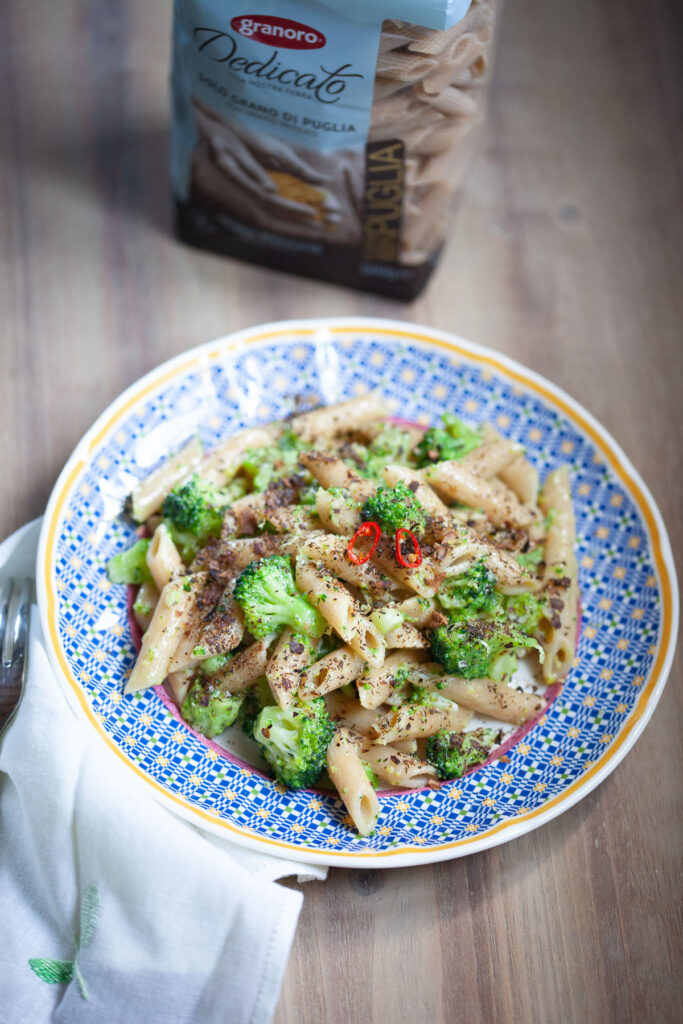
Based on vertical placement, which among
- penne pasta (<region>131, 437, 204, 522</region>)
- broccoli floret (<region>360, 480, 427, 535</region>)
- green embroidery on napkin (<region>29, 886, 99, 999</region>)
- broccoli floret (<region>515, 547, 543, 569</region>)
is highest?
broccoli floret (<region>360, 480, 427, 535</region>)

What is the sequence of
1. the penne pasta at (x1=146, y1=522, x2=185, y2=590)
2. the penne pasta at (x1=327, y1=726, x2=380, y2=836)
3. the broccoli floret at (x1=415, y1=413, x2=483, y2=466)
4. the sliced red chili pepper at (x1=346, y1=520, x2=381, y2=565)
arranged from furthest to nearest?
the broccoli floret at (x1=415, y1=413, x2=483, y2=466)
the penne pasta at (x1=146, y1=522, x2=185, y2=590)
the sliced red chili pepper at (x1=346, y1=520, x2=381, y2=565)
the penne pasta at (x1=327, y1=726, x2=380, y2=836)

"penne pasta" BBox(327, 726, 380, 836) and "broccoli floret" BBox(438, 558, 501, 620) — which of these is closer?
"penne pasta" BBox(327, 726, 380, 836)

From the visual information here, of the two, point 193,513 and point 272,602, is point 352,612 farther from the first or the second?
point 193,513

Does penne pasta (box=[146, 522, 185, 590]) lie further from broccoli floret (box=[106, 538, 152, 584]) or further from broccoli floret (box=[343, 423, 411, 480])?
broccoli floret (box=[343, 423, 411, 480])

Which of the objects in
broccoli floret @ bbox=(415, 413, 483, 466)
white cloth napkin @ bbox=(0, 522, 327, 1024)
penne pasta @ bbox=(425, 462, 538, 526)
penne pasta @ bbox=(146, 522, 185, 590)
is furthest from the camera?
broccoli floret @ bbox=(415, 413, 483, 466)

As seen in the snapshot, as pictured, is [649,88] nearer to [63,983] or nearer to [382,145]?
[382,145]

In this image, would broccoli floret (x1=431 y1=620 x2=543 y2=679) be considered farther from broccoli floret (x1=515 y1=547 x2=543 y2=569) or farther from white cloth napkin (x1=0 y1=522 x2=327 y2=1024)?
white cloth napkin (x1=0 y1=522 x2=327 y2=1024)

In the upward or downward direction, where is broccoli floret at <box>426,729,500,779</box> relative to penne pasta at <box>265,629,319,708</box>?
downward

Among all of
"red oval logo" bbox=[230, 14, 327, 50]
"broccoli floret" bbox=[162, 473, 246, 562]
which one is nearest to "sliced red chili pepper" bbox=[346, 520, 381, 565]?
"broccoli floret" bbox=[162, 473, 246, 562]
